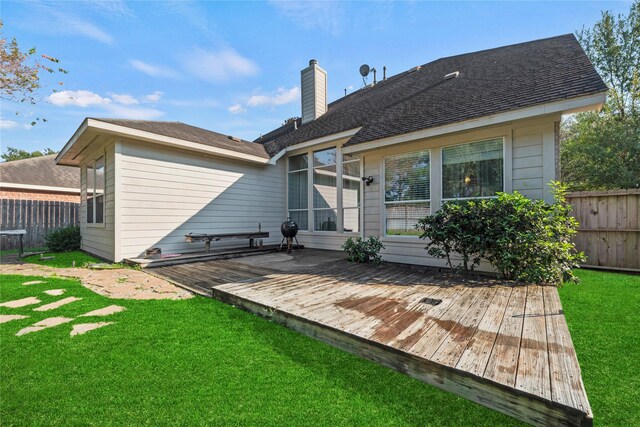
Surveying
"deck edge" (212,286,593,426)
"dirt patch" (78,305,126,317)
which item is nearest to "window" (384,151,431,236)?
"deck edge" (212,286,593,426)

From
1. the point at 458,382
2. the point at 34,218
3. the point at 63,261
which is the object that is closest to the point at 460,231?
the point at 458,382

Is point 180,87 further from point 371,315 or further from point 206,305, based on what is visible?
point 371,315

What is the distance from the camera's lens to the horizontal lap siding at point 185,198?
20.3 feet

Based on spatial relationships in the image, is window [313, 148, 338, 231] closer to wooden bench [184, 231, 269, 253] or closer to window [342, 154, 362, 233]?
window [342, 154, 362, 233]

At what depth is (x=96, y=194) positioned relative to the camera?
7.45 meters

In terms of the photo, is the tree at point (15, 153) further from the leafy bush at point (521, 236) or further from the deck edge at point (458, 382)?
the leafy bush at point (521, 236)

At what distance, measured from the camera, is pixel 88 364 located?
6.73 feet

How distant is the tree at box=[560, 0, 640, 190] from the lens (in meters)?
11.2

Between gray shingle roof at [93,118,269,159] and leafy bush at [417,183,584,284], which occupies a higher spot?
gray shingle roof at [93,118,269,159]

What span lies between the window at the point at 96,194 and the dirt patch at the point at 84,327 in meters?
5.29

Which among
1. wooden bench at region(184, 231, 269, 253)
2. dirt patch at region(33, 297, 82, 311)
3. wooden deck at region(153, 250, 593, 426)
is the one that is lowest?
dirt patch at region(33, 297, 82, 311)

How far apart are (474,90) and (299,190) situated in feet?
18.2

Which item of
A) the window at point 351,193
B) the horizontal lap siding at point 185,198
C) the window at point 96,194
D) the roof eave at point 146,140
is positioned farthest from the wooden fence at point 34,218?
the window at point 351,193

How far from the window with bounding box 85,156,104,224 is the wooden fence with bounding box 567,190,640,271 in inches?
439
